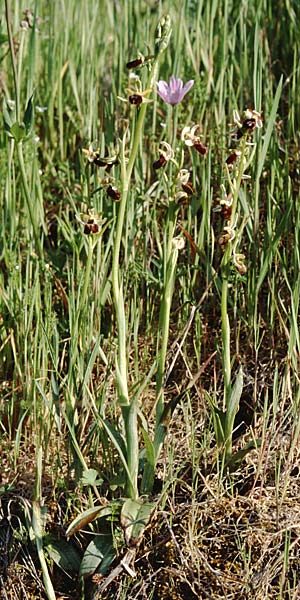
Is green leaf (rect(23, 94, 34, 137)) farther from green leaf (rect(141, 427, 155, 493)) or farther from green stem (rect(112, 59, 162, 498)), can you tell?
green leaf (rect(141, 427, 155, 493))

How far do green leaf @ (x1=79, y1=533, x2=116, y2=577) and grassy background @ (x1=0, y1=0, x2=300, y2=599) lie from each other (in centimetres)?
6

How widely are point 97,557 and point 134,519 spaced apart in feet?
0.38

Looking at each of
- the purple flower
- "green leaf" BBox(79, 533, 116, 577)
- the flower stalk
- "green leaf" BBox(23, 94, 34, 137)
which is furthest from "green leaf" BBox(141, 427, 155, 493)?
"green leaf" BBox(23, 94, 34, 137)

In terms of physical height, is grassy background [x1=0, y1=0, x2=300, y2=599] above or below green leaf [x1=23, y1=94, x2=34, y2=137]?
below

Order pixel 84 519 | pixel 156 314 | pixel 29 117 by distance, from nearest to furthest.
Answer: pixel 84 519 < pixel 29 117 < pixel 156 314

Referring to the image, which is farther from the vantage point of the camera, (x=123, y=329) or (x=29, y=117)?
(x=29, y=117)

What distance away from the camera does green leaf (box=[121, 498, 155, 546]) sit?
5.31ft

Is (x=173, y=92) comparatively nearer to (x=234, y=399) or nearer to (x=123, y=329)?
(x=123, y=329)

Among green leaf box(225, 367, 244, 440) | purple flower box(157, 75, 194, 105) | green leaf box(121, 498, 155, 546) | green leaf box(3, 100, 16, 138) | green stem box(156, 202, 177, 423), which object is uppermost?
purple flower box(157, 75, 194, 105)

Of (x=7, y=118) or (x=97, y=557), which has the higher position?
(x=7, y=118)

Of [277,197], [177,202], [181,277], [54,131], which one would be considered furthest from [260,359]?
[54,131]

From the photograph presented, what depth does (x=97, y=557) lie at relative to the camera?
1641 mm

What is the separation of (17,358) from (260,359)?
0.63 metres

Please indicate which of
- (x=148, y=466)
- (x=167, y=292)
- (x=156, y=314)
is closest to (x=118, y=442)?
(x=148, y=466)
